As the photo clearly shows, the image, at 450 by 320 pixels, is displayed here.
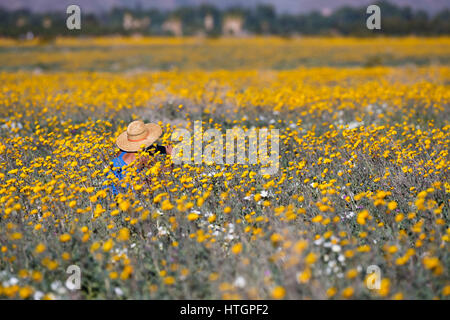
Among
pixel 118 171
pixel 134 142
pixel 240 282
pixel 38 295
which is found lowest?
pixel 38 295

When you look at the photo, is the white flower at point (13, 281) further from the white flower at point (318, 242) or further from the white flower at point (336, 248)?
the white flower at point (336, 248)

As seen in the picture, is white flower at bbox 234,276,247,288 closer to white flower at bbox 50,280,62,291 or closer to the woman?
white flower at bbox 50,280,62,291

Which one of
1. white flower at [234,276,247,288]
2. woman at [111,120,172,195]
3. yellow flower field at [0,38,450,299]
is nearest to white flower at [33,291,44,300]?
yellow flower field at [0,38,450,299]

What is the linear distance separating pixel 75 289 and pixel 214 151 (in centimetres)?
278

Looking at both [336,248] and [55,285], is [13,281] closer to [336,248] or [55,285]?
[55,285]

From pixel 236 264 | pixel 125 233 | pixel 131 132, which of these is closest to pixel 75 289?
pixel 125 233

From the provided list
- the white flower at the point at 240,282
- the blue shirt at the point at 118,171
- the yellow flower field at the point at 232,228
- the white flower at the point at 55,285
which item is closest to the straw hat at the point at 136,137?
the blue shirt at the point at 118,171

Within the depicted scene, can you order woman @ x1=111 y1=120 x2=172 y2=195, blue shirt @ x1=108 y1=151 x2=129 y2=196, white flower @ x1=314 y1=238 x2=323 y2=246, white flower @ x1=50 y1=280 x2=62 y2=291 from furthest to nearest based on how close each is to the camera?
1. woman @ x1=111 y1=120 x2=172 y2=195
2. blue shirt @ x1=108 y1=151 x2=129 y2=196
3. white flower @ x1=314 y1=238 x2=323 y2=246
4. white flower @ x1=50 y1=280 x2=62 y2=291

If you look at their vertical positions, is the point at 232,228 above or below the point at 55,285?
above

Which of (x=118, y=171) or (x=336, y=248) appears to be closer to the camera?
(x=336, y=248)

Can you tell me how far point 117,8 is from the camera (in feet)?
485

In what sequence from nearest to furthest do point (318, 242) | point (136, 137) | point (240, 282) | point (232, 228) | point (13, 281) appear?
1. point (240, 282)
2. point (13, 281)
3. point (318, 242)
4. point (232, 228)
5. point (136, 137)

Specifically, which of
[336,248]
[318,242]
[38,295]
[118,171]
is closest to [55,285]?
[38,295]
